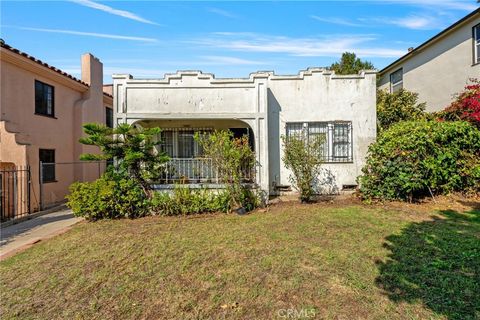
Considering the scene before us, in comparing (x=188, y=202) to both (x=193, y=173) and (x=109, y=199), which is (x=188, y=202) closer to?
(x=193, y=173)

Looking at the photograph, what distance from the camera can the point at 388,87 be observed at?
66.3 feet

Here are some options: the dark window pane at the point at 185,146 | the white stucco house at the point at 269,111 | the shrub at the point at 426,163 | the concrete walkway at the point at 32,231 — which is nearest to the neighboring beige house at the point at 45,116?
the concrete walkway at the point at 32,231

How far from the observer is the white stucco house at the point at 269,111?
1005cm

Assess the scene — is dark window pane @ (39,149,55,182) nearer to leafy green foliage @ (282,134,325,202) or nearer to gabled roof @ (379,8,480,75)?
leafy green foliage @ (282,134,325,202)

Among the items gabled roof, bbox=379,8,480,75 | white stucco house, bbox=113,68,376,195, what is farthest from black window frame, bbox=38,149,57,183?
gabled roof, bbox=379,8,480,75

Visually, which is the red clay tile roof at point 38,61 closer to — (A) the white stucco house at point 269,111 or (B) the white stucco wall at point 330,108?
(A) the white stucco house at point 269,111

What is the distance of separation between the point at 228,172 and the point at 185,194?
1.60 m

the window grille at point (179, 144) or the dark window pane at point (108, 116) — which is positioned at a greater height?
the dark window pane at point (108, 116)

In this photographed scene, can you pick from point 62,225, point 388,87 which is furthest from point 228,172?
point 388,87

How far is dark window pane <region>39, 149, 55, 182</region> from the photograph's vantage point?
1147 centimetres

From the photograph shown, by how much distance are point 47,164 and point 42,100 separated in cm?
291

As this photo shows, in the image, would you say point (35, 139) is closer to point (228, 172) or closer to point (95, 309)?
point (228, 172)

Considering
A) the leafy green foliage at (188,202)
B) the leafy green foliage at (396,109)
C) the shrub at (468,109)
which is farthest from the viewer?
the leafy green foliage at (396,109)

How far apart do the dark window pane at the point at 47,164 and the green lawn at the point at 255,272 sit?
18.8ft
